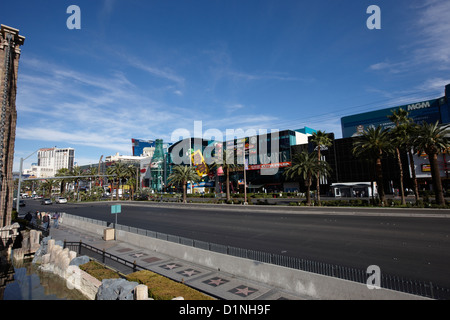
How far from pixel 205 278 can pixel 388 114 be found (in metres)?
144

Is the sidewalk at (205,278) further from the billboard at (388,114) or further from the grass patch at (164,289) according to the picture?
the billboard at (388,114)

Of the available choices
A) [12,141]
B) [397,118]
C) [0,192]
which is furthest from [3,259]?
[397,118]

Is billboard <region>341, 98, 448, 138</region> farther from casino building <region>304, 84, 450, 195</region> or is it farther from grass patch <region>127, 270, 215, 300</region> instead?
grass patch <region>127, 270, 215, 300</region>

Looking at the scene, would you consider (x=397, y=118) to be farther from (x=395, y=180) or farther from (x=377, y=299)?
Answer: (x=377, y=299)

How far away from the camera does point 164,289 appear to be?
9555 millimetres

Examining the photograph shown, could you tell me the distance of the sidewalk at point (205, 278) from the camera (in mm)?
9430

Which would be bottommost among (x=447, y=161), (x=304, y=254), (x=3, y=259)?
(x=3, y=259)

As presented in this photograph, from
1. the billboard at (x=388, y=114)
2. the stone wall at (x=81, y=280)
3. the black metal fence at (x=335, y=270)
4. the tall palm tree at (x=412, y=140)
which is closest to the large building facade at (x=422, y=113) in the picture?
the billboard at (x=388, y=114)

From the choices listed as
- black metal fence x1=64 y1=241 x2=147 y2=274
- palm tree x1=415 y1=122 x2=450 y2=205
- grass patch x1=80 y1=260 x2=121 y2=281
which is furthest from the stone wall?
palm tree x1=415 y1=122 x2=450 y2=205

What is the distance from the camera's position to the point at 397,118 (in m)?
37.8

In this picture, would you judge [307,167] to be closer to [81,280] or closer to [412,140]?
[412,140]

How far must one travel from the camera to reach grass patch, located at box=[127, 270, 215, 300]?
8.91 m

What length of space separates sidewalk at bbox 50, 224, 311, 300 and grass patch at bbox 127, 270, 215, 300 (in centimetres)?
72
